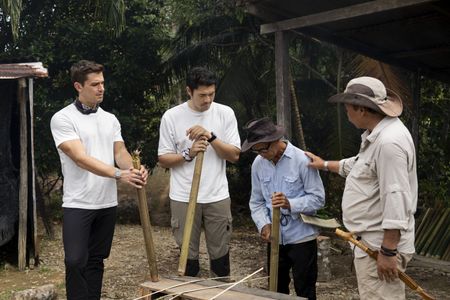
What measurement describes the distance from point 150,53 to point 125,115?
3.93 ft

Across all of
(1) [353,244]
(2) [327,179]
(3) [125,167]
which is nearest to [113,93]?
(2) [327,179]

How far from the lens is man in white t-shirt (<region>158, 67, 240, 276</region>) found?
4.08m

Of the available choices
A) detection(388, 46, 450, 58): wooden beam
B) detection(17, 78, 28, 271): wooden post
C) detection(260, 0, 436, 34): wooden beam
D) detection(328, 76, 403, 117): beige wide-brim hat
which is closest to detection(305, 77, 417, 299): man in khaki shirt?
detection(328, 76, 403, 117): beige wide-brim hat

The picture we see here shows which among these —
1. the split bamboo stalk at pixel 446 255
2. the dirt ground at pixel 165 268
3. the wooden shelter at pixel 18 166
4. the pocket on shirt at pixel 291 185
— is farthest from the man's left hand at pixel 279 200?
the wooden shelter at pixel 18 166

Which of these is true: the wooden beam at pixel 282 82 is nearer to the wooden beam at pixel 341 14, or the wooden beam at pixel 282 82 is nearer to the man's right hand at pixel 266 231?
the wooden beam at pixel 341 14

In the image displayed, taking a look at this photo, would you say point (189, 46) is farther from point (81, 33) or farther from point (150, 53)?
point (81, 33)

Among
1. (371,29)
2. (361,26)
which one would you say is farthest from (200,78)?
(371,29)

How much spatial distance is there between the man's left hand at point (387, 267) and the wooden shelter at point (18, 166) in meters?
4.94

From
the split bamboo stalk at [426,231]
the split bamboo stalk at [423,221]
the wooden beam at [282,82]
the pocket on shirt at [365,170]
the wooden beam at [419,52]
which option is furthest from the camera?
the split bamboo stalk at [423,221]

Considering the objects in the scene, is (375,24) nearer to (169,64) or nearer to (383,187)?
(383,187)

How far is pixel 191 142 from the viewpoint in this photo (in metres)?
4.12

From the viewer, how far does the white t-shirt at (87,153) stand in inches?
147

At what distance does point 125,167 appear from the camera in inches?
158

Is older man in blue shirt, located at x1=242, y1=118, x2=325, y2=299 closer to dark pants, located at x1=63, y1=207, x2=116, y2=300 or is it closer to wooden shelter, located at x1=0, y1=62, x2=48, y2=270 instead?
dark pants, located at x1=63, y1=207, x2=116, y2=300
